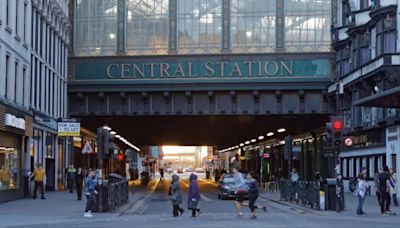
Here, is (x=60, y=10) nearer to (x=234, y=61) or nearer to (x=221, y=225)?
(x=234, y=61)

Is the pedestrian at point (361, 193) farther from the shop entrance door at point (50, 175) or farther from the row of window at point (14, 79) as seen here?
the shop entrance door at point (50, 175)

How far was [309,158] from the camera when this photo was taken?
205ft

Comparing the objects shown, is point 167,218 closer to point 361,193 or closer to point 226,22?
point 361,193

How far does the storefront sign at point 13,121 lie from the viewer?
104ft

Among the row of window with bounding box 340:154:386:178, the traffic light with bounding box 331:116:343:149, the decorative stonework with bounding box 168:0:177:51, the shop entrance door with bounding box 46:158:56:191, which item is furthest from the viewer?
the decorative stonework with bounding box 168:0:177:51

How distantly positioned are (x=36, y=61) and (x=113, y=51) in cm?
860

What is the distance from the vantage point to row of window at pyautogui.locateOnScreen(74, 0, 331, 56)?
48.0 metres

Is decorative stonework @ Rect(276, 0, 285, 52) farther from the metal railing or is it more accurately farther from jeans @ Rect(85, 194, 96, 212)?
jeans @ Rect(85, 194, 96, 212)

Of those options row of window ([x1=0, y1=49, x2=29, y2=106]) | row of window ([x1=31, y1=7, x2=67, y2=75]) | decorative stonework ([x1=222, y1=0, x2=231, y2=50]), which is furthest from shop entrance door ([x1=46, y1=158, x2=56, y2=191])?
decorative stonework ([x1=222, y1=0, x2=231, y2=50])

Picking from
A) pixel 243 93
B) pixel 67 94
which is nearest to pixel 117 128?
pixel 67 94

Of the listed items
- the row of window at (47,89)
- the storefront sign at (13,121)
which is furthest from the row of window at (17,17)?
the storefront sign at (13,121)

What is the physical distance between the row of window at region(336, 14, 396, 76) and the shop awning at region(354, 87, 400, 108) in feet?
25.4

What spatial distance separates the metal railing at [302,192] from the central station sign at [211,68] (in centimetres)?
1019

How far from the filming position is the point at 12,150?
34.7 metres
